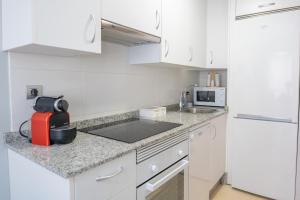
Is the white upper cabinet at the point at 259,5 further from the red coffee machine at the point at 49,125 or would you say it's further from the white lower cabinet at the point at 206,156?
the red coffee machine at the point at 49,125

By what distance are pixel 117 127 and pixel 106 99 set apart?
0.27m

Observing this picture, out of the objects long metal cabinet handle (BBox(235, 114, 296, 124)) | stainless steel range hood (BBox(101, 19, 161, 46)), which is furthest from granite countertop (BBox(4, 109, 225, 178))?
long metal cabinet handle (BBox(235, 114, 296, 124))

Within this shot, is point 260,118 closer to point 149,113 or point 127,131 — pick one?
point 149,113

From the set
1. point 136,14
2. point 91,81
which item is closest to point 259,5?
point 136,14

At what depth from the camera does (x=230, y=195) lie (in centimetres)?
225

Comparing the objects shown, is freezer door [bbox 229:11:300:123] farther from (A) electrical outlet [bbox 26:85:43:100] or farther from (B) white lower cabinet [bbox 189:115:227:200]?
(A) electrical outlet [bbox 26:85:43:100]

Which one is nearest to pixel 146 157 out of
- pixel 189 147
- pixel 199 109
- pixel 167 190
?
pixel 167 190

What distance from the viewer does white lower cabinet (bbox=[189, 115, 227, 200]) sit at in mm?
1666

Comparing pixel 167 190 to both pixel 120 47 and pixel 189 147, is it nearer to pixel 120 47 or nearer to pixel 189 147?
pixel 189 147

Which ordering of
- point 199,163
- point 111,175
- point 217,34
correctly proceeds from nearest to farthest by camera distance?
1. point 111,175
2. point 199,163
3. point 217,34

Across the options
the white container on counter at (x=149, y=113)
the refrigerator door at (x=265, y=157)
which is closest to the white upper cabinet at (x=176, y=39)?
the white container on counter at (x=149, y=113)

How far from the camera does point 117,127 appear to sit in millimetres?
1482

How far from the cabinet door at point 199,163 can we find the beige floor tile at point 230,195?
0.40m

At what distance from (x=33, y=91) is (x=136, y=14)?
826 millimetres
